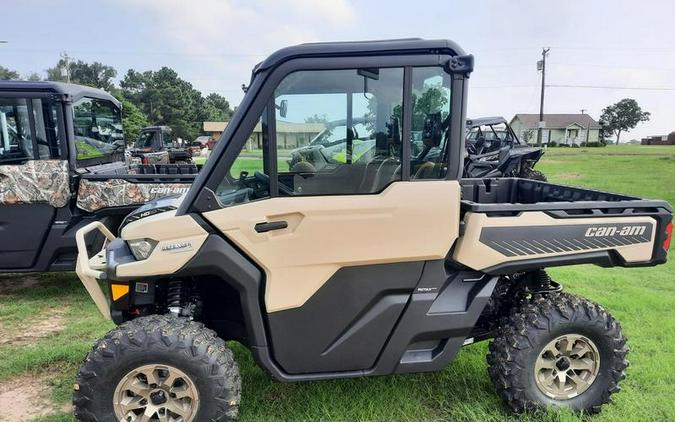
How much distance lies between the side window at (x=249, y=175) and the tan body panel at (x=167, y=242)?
25 cm

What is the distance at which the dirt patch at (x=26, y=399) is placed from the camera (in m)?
3.25

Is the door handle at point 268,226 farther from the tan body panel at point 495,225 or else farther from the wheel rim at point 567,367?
the wheel rim at point 567,367

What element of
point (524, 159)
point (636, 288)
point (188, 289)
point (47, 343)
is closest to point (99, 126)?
point (47, 343)

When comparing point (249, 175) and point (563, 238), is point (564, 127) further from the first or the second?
point (249, 175)

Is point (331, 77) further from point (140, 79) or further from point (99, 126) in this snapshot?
point (140, 79)

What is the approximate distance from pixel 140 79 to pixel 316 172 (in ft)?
234

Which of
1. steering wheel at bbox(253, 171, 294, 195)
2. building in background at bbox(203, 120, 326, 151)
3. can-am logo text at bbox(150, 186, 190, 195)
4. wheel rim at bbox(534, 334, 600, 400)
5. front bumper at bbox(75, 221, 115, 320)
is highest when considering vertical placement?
building in background at bbox(203, 120, 326, 151)

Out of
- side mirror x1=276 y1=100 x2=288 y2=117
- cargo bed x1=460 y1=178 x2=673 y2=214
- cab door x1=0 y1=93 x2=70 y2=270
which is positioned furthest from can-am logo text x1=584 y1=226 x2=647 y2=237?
cab door x1=0 y1=93 x2=70 y2=270

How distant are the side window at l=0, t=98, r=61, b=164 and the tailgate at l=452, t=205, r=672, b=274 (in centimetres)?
495

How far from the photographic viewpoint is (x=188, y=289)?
321 centimetres

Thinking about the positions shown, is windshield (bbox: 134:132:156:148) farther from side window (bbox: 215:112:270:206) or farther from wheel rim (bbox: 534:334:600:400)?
wheel rim (bbox: 534:334:600:400)

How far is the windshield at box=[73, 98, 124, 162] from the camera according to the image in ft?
19.2

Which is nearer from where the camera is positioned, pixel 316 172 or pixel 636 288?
pixel 316 172

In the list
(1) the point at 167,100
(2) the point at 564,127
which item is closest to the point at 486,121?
(1) the point at 167,100
